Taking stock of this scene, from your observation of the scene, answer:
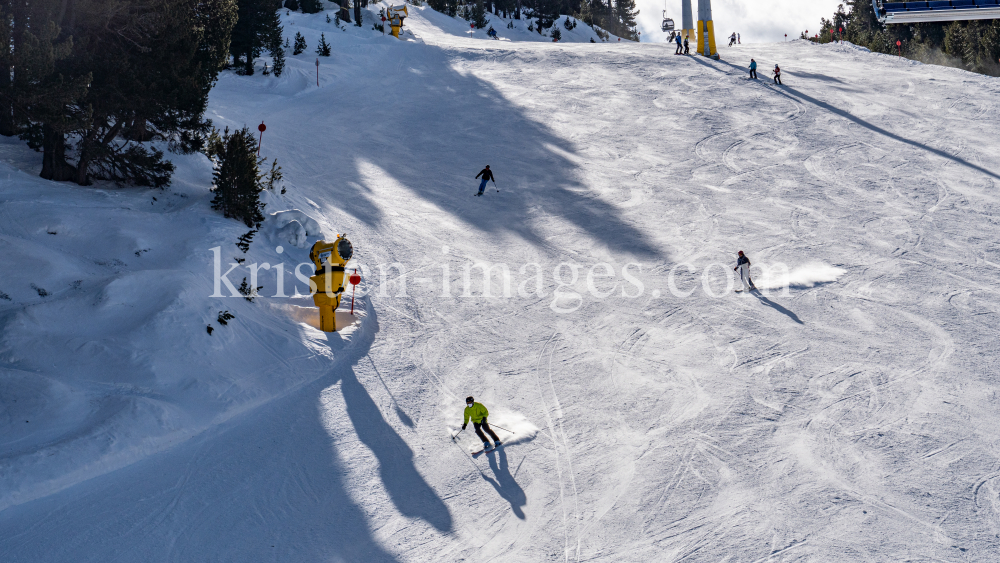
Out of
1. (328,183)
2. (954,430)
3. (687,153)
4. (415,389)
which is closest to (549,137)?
(687,153)

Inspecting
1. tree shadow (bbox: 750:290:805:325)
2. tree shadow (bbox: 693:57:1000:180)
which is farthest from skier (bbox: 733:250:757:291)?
tree shadow (bbox: 693:57:1000:180)

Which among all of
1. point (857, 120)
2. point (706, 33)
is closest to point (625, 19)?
point (706, 33)

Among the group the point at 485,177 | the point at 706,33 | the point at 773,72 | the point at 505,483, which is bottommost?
the point at 505,483

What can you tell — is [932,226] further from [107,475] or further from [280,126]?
[280,126]

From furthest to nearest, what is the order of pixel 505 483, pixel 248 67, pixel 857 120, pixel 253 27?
pixel 248 67
pixel 253 27
pixel 857 120
pixel 505 483

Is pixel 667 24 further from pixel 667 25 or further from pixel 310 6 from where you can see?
pixel 310 6
